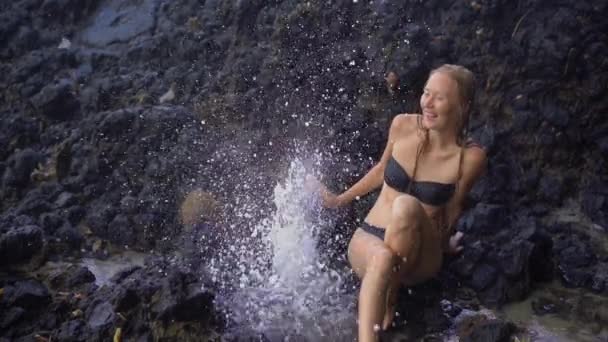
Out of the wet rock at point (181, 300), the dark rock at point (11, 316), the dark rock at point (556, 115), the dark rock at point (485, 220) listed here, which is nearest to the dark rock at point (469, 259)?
the dark rock at point (485, 220)

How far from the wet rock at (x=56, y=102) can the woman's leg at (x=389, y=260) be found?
15.1ft

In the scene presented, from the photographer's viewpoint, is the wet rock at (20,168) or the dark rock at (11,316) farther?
the wet rock at (20,168)

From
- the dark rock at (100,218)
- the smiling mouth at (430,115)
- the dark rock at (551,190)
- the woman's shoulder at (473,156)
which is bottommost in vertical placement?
the dark rock at (100,218)

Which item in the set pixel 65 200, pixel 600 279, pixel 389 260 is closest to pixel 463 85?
pixel 389 260

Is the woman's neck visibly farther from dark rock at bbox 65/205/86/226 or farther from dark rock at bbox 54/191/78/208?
dark rock at bbox 54/191/78/208

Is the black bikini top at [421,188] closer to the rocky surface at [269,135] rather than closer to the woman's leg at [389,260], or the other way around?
the woman's leg at [389,260]

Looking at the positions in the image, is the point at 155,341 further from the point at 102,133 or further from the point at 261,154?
the point at 102,133

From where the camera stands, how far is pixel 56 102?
259 inches

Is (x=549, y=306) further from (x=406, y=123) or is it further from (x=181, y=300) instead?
(x=181, y=300)

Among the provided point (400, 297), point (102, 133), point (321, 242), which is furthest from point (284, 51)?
point (400, 297)

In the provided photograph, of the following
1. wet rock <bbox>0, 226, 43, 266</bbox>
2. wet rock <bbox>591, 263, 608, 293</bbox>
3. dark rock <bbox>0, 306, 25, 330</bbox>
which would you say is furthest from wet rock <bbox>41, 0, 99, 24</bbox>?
wet rock <bbox>591, 263, 608, 293</bbox>

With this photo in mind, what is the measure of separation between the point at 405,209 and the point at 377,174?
2.55 feet

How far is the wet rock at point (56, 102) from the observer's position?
21.5 ft

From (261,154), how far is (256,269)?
54.5 inches
